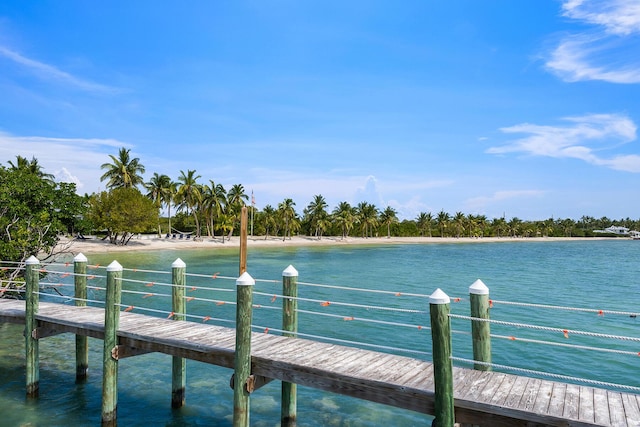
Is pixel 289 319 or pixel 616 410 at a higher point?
pixel 289 319

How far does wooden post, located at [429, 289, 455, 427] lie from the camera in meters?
5.23

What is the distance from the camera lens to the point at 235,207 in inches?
3049

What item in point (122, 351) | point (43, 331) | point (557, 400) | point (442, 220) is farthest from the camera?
point (442, 220)

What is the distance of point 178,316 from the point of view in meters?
9.41

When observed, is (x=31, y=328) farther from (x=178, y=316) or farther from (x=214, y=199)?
(x=214, y=199)

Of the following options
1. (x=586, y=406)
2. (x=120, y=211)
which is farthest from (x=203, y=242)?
(x=586, y=406)

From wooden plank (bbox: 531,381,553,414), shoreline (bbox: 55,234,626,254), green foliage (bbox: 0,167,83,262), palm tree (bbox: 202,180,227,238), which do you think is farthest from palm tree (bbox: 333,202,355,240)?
wooden plank (bbox: 531,381,553,414)

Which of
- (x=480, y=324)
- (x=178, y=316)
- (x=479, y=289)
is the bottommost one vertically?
(x=178, y=316)

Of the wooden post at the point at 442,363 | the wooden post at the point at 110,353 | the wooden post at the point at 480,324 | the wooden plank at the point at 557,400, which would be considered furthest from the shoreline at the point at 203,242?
the wooden plank at the point at 557,400

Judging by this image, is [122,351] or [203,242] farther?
[203,242]

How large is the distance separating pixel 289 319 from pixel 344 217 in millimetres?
88677

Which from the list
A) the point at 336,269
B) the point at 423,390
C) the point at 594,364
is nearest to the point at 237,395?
the point at 423,390

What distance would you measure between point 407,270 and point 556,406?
36.3 meters

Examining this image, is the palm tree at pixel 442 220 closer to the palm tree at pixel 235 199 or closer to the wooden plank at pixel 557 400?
the palm tree at pixel 235 199
